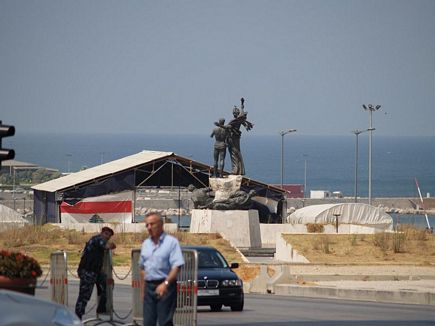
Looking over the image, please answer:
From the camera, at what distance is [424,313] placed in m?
26.7

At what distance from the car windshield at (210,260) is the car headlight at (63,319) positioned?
1346cm

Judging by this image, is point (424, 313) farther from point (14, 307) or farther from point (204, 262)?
point (14, 307)

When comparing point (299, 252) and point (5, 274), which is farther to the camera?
point (299, 252)

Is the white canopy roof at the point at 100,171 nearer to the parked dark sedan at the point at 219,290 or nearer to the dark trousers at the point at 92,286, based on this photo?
the parked dark sedan at the point at 219,290

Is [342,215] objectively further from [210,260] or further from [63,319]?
[63,319]

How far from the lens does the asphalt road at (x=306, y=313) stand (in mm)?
23875

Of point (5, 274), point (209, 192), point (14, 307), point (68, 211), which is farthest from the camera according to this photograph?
point (68, 211)

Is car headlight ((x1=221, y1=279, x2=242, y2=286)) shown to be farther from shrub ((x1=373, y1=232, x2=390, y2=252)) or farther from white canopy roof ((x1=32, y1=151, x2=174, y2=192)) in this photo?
white canopy roof ((x1=32, y1=151, x2=174, y2=192))

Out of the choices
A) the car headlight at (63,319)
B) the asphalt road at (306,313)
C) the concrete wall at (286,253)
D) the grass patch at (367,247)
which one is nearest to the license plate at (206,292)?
the asphalt road at (306,313)

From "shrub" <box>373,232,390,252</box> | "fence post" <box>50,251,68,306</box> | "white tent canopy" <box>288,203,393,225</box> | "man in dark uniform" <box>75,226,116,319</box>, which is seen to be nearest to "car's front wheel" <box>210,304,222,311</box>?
"fence post" <box>50,251,68,306</box>

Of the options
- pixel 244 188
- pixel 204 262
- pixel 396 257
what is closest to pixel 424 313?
pixel 204 262

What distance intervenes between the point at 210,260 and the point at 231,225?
28.1m

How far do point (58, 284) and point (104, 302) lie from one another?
96 cm

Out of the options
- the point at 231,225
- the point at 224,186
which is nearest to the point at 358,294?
the point at 231,225
